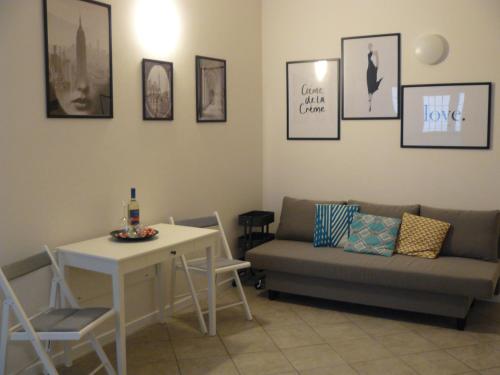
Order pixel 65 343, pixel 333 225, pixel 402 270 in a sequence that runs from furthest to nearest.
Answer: pixel 333 225, pixel 402 270, pixel 65 343

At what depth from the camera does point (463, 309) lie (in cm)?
391

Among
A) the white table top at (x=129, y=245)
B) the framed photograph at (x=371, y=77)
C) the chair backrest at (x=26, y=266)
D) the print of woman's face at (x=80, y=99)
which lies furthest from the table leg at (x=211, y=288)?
the framed photograph at (x=371, y=77)

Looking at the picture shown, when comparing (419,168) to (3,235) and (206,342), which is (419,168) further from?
(3,235)

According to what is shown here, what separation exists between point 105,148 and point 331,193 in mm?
2286

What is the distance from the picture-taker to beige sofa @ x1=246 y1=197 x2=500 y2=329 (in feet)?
12.9

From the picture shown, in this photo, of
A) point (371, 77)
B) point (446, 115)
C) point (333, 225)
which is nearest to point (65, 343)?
point (333, 225)

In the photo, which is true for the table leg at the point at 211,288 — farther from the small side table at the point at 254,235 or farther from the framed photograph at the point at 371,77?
the framed photograph at the point at 371,77

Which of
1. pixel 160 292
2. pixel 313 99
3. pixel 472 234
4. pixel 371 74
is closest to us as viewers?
pixel 160 292

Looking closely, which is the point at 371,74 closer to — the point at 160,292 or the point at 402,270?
the point at 402,270

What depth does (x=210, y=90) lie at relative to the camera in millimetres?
4684

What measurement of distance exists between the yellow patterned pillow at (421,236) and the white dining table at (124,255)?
5.17 ft

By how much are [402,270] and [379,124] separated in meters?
1.46

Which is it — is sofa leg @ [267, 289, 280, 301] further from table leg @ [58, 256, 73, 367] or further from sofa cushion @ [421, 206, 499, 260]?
table leg @ [58, 256, 73, 367]

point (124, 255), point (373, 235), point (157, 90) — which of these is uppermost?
point (157, 90)
